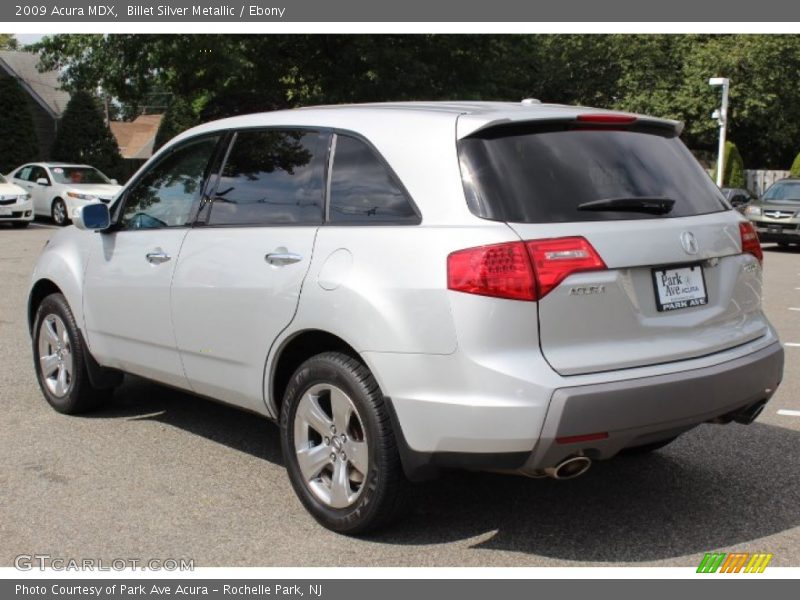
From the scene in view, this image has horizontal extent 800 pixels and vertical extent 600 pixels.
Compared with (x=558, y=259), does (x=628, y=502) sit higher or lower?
lower

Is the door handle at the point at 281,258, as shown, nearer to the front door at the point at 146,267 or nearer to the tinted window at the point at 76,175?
the front door at the point at 146,267

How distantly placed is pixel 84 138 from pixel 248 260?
33657 millimetres

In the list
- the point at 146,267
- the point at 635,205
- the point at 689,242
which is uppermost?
the point at 635,205

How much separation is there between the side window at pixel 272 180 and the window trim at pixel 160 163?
131 millimetres

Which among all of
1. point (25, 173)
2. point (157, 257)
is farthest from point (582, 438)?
point (25, 173)

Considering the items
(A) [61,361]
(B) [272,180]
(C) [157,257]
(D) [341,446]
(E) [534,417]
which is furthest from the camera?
(A) [61,361]

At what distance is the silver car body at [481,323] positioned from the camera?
147 inches

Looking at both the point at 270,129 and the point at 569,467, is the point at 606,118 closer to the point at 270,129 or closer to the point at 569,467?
the point at 569,467

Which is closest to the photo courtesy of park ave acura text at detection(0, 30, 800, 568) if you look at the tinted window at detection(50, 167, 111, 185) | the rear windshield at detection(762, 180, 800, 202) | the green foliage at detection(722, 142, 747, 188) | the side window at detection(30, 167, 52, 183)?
the rear windshield at detection(762, 180, 800, 202)

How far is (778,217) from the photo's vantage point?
68.8ft

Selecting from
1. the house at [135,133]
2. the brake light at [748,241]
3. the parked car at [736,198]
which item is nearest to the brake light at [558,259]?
the brake light at [748,241]
